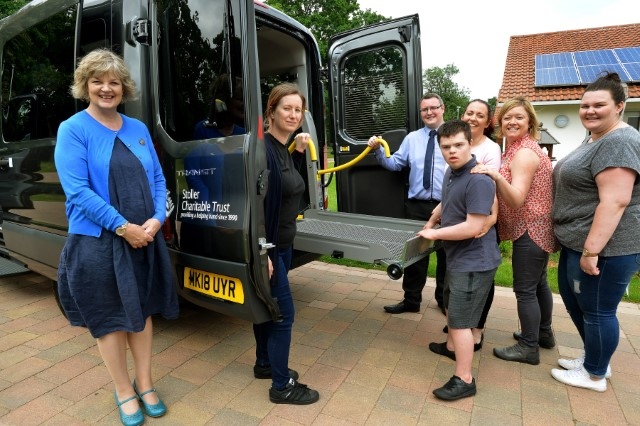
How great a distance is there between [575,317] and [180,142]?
2.63 meters

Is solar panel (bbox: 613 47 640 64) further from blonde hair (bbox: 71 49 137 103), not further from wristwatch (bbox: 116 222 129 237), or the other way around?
wristwatch (bbox: 116 222 129 237)

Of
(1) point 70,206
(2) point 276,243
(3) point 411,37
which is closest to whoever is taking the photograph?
(1) point 70,206

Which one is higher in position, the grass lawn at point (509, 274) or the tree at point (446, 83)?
the tree at point (446, 83)

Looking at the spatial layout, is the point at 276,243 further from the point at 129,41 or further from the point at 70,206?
the point at 129,41

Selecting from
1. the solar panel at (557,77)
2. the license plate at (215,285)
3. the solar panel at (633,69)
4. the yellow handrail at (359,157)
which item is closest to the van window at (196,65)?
the license plate at (215,285)

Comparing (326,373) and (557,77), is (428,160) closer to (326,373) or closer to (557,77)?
(326,373)

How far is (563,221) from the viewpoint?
7.67 feet

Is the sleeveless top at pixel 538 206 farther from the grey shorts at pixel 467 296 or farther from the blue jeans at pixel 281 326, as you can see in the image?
the blue jeans at pixel 281 326

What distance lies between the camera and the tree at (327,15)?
90.0ft

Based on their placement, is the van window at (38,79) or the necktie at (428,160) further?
the necktie at (428,160)

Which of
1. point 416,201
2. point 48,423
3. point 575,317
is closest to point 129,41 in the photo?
point 48,423

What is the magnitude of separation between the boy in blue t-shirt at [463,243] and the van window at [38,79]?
2495mm

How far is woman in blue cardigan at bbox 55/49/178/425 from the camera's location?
6.15 feet

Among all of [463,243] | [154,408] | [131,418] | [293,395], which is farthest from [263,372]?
[463,243]
